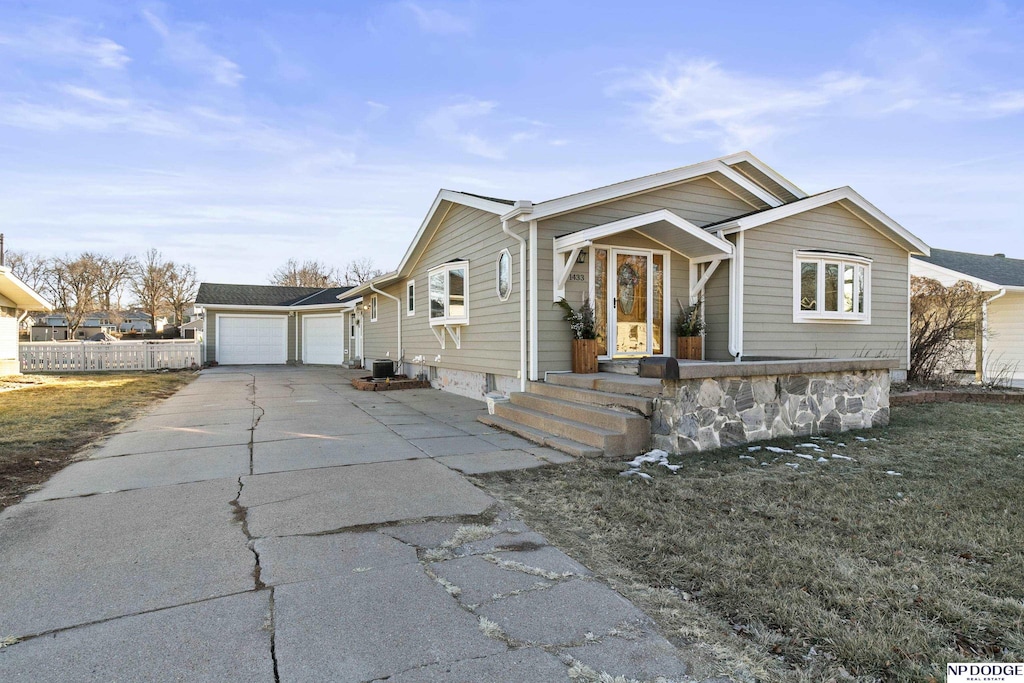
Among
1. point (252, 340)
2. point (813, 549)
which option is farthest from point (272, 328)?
point (813, 549)

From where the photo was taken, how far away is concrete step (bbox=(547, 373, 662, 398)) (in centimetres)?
605

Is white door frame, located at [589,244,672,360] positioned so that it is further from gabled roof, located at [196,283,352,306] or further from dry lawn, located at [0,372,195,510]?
gabled roof, located at [196,283,352,306]

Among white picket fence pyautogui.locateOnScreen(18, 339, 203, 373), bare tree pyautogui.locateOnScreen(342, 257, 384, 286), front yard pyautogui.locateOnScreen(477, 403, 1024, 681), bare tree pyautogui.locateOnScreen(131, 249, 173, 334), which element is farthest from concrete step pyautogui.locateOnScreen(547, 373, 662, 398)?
bare tree pyautogui.locateOnScreen(342, 257, 384, 286)

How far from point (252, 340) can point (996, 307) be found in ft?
84.7

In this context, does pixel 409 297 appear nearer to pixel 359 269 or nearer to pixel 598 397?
pixel 598 397

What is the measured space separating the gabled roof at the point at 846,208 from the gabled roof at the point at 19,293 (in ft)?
54.3

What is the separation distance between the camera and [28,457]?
5.43 m

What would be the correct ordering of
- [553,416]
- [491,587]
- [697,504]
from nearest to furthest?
1. [491,587]
2. [697,504]
3. [553,416]

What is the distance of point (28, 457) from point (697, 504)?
640cm

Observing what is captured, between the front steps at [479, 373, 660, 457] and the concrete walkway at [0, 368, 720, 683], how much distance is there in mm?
701

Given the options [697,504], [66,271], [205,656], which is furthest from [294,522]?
[66,271]

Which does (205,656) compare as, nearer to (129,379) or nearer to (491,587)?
(491,587)

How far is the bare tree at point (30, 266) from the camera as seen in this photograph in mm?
41875

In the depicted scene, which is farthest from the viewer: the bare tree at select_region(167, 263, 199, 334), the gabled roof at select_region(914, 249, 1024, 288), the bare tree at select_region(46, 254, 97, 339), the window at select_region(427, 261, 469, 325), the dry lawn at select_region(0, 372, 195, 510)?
the bare tree at select_region(167, 263, 199, 334)
